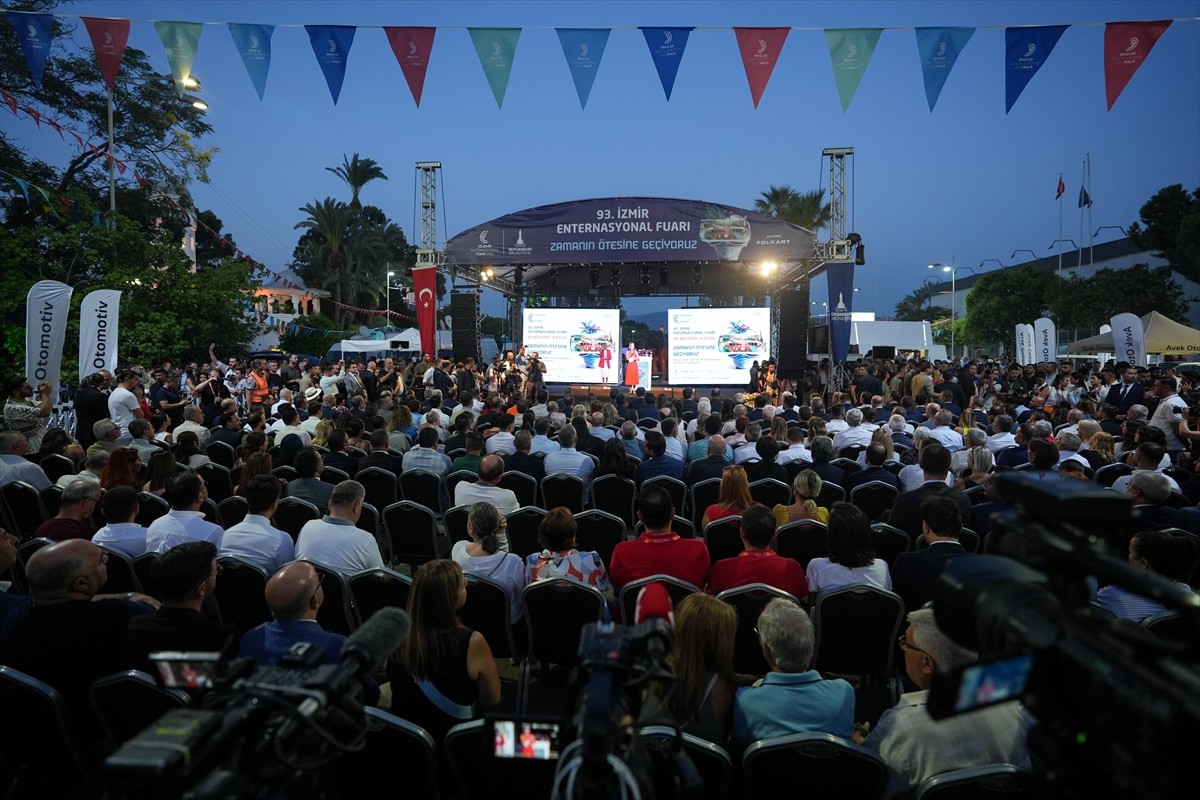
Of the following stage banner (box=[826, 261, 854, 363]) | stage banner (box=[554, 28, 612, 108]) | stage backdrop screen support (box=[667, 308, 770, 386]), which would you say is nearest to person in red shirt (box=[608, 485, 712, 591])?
stage banner (box=[554, 28, 612, 108])

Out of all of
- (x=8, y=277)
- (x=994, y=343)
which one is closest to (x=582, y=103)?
(x=8, y=277)

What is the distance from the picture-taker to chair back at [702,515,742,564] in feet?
14.3

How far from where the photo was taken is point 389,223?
50.0 metres

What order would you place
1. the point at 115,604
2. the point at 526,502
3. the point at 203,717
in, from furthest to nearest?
the point at 526,502 < the point at 115,604 < the point at 203,717

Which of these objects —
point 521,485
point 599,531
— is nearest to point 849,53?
point 521,485

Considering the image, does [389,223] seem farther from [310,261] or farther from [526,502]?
[526,502]

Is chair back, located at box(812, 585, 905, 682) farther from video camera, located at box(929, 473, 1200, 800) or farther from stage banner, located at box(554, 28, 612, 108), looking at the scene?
stage banner, located at box(554, 28, 612, 108)

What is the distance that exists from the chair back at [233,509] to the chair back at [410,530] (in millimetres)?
997

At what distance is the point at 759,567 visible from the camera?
3436mm

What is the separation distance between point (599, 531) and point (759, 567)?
4.98 feet

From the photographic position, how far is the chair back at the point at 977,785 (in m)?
1.59

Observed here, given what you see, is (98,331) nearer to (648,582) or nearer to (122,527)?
(122,527)

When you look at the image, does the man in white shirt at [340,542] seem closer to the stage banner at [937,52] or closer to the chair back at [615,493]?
the chair back at [615,493]

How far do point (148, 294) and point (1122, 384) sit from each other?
20.7m
